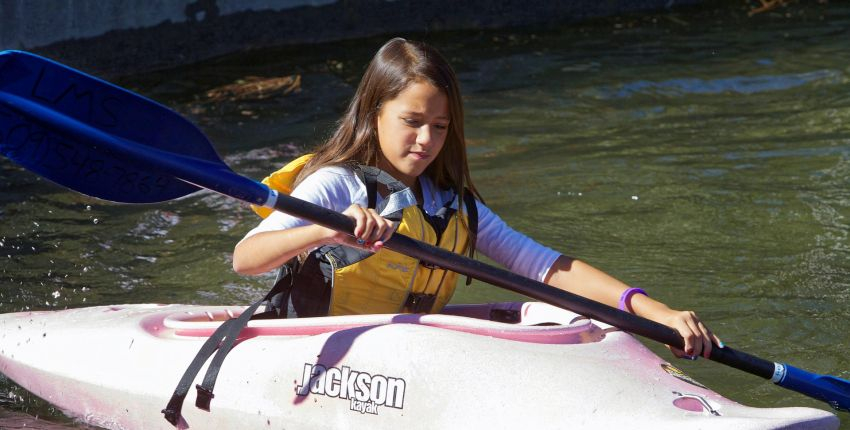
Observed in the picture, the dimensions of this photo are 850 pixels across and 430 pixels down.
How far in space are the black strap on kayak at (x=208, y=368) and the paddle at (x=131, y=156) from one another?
355mm

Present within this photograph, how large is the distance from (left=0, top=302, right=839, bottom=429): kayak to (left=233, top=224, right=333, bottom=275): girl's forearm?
0.21 metres

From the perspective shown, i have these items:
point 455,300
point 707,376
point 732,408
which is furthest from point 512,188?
point 732,408

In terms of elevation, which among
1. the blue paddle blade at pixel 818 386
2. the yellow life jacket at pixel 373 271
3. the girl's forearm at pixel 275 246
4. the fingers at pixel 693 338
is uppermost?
the girl's forearm at pixel 275 246

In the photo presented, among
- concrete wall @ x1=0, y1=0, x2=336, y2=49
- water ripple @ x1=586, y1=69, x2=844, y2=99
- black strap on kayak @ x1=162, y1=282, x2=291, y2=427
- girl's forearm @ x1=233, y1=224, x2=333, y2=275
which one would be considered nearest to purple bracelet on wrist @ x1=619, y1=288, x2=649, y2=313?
girl's forearm @ x1=233, y1=224, x2=333, y2=275

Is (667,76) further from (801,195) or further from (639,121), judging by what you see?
(801,195)

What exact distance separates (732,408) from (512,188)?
279 cm

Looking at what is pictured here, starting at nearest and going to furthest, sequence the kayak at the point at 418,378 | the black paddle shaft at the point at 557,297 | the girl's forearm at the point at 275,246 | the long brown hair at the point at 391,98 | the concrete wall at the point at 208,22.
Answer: the kayak at the point at 418,378
the girl's forearm at the point at 275,246
the black paddle shaft at the point at 557,297
the long brown hair at the point at 391,98
the concrete wall at the point at 208,22

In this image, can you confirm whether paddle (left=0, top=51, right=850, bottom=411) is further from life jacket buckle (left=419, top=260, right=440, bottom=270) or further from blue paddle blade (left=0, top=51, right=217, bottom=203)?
life jacket buckle (left=419, top=260, right=440, bottom=270)

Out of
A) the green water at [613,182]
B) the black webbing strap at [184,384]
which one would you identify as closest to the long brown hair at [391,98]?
the black webbing strap at [184,384]

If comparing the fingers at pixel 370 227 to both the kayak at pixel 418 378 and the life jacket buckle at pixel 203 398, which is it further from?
the life jacket buckle at pixel 203 398

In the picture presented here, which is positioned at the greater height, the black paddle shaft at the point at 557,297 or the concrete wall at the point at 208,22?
the concrete wall at the point at 208,22

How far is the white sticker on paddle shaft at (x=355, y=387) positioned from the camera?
2.54 meters

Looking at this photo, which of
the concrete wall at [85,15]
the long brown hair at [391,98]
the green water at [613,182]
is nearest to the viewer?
the long brown hair at [391,98]

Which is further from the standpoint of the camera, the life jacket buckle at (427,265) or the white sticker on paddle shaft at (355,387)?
the life jacket buckle at (427,265)
